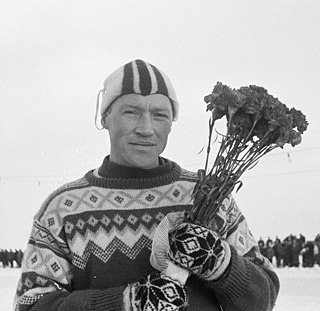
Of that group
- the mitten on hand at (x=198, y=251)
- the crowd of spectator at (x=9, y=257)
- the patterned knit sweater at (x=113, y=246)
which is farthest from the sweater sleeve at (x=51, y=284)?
the crowd of spectator at (x=9, y=257)

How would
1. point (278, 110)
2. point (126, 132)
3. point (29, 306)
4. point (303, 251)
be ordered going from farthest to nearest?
point (303, 251)
point (126, 132)
point (29, 306)
point (278, 110)

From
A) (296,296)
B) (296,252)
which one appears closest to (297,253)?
(296,252)

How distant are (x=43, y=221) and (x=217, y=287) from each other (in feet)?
2.60

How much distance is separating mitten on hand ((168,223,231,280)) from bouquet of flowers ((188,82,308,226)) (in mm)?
99

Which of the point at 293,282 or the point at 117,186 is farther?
the point at 293,282

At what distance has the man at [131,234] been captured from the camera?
2.29 metres

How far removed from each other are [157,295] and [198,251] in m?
0.22

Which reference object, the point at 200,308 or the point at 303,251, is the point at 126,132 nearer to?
the point at 200,308

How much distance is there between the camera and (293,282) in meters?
13.4

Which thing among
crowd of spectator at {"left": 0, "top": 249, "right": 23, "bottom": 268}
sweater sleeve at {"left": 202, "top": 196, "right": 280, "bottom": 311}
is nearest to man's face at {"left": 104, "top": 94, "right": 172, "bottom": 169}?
sweater sleeve at {"left": 202, "top": 196, "right": 280, "bottom": 311}

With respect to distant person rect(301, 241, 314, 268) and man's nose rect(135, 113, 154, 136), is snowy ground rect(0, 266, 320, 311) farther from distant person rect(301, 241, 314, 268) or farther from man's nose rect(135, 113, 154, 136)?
A: man's nose rect(135, 113, 154, 136)

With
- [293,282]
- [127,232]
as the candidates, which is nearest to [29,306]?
[127,232]

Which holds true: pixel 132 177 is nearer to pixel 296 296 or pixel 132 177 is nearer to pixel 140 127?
pixel 140 127

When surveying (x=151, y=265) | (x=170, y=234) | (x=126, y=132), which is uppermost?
(x=126, y=132)
